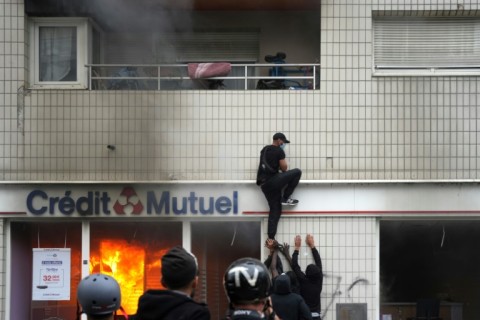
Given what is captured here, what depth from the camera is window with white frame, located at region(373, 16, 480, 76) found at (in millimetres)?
12094

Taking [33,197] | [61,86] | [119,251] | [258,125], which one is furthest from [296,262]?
[61,86]

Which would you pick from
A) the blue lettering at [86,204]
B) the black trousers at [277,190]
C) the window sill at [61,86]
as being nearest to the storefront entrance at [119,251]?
the blue lettering at [86,204]

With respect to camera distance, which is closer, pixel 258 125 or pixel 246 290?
pixel 246 290

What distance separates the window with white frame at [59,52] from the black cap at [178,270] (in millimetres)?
7633

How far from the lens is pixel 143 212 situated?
39.1 ft

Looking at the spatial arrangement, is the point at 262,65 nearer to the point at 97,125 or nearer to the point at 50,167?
the point at 97,125

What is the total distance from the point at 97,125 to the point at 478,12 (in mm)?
5574

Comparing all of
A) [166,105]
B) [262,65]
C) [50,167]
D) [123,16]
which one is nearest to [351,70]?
[262,65]

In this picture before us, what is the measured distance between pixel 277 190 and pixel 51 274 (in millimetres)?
3484

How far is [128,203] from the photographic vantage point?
11.9m

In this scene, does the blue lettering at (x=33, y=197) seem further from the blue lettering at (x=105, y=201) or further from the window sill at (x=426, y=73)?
the window sill at (x=426, y=73)

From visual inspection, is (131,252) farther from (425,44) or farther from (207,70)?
(425,44)

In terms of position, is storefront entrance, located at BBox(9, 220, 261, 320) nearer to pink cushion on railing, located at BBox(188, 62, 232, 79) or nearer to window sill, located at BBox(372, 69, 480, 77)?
pink cushion on railing, located at BBox(188, 62, 232, 79)

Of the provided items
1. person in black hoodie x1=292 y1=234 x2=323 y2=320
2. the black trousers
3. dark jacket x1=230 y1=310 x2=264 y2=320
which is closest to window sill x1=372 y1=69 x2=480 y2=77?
the black trousers
